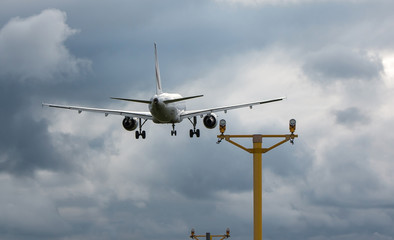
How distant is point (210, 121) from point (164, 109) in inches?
354

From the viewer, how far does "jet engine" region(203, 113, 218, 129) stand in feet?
376

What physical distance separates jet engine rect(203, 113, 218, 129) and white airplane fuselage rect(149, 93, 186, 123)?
4193mm

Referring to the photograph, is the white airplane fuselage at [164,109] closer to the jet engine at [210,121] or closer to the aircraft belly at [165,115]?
the aircraft belly at [165,115]

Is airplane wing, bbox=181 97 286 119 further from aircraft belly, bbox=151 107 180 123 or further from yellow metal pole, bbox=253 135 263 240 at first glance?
yellow metal pole, bbox=253 135 263 240

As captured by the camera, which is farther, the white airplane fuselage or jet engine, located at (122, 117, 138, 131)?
jet engine, located at (122, 117, 138, 131)

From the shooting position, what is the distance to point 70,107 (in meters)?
119

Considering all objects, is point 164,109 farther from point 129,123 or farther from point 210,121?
point 129,123

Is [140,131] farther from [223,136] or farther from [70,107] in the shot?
[223,136]

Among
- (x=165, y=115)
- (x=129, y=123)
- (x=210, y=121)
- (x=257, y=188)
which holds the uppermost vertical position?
(x=210, y=121)

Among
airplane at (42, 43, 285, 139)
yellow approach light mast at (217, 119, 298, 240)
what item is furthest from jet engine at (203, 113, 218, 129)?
yellow approach light mast at (217, 119, 298, 240)

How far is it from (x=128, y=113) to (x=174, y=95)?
9.40 metres

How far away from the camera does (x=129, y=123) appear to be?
116m

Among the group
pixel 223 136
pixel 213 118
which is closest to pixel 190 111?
pixel 213 118

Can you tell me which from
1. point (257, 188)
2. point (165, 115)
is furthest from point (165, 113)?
point (257, 188)
